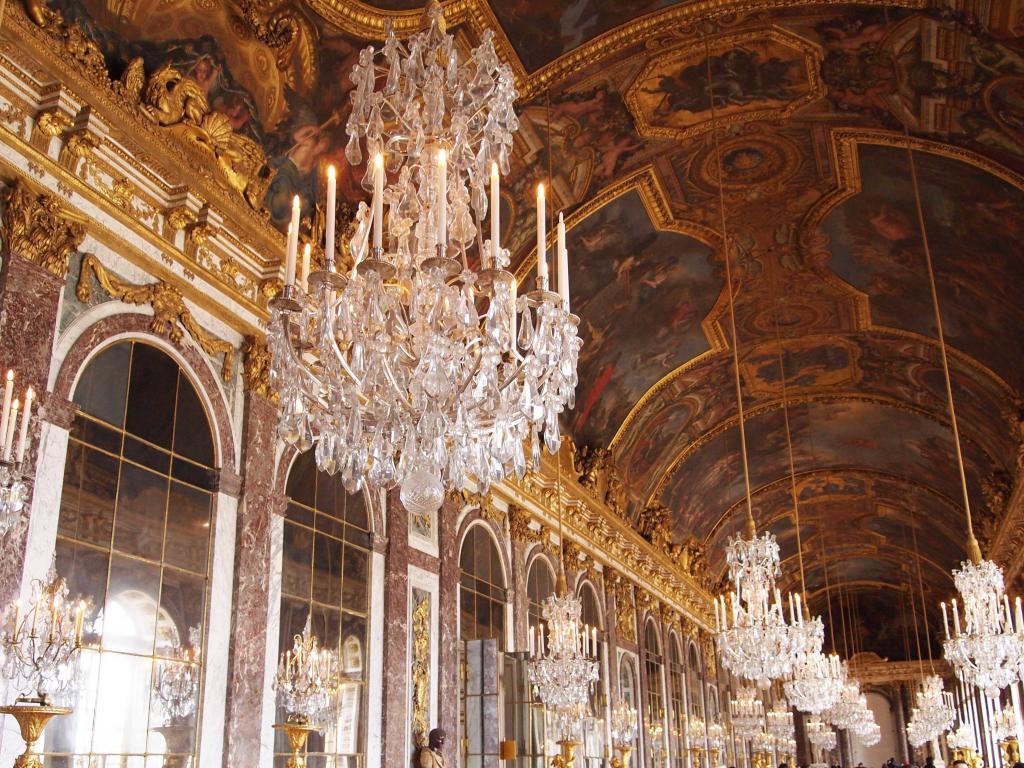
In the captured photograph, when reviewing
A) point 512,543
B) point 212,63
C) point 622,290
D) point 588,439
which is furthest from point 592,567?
point 212,63

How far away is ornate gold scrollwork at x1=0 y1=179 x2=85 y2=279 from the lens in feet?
23.0

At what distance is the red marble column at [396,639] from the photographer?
10789 millimetres

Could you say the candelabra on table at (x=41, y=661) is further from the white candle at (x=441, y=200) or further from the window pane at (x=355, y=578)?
the window pane at (x=355, y=578)

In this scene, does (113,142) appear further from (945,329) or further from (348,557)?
(945,329)

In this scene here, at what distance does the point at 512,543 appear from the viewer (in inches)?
629

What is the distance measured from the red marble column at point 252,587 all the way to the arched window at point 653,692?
570 inches

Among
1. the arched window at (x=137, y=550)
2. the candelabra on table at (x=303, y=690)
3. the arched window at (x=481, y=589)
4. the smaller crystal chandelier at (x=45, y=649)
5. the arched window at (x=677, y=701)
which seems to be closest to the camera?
the smaller crystal chandelier at (x=45, y=649)

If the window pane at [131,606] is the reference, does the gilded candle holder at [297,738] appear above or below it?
below

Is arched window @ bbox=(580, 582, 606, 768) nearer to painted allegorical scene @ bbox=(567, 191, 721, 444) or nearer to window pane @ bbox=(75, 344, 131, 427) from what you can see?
painted allegorical scene @ bbox=(567, 191, 721, 444)

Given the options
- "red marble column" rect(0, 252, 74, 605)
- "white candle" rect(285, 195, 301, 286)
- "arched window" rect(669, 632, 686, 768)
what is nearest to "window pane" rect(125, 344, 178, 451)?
"red marble column" rect(0, 252, 74, 605)

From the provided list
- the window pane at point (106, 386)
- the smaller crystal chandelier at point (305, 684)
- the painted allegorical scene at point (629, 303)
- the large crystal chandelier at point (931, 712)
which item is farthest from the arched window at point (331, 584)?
the large crystal chandelier at point (931, 712)

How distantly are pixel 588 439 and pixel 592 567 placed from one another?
8.53 feet

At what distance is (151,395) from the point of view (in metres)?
8.39

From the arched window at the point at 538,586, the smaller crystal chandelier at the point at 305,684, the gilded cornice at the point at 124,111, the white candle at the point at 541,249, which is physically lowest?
the smaller crystal chandelier at the point at 305,684
